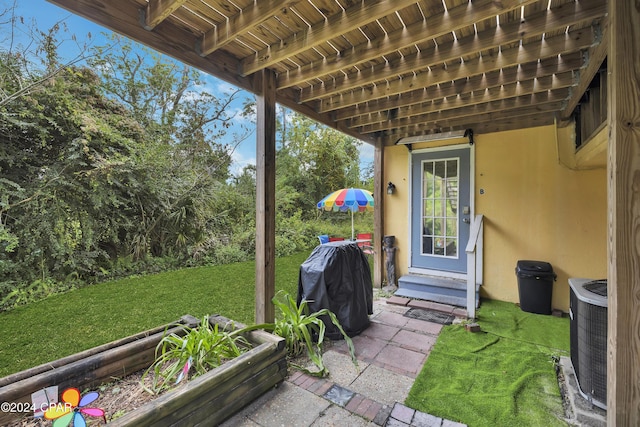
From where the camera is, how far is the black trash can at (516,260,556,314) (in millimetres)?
3346

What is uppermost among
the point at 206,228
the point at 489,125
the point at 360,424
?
the point at 489,125

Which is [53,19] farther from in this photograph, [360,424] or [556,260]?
[556,260]

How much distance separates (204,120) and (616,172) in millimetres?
7675

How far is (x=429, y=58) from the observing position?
7.04 feet

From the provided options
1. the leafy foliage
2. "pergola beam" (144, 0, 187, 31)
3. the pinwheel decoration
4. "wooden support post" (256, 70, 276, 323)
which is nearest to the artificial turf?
"wooden support post" (256, 70, 276, 323)

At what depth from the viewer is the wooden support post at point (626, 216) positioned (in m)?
1.18

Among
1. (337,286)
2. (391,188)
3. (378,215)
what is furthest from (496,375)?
(391,188)

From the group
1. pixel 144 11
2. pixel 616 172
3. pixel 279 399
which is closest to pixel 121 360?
pixel 279 399

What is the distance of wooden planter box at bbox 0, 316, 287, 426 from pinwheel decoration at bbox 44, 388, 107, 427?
0.09 meters

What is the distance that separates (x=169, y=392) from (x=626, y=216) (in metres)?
2.36

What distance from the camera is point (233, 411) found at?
1.71 meters

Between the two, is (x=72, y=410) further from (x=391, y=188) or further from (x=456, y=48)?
(x=391, y=188)

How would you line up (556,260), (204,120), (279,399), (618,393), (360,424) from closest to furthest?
(618,393), (360,424), (279,399), (556,260), (204,120)

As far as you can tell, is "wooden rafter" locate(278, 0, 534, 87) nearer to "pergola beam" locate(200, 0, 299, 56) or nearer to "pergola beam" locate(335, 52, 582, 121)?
"pergola beam" locate(200, 0, 299, 56)
